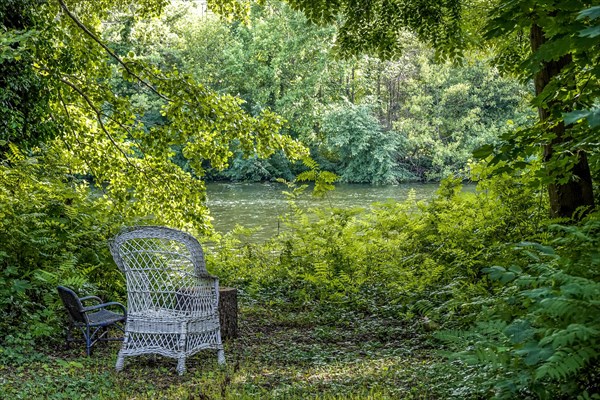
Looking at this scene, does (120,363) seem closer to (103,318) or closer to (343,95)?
(103,318)

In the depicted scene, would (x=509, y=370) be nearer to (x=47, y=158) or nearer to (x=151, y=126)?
(x=151, y=126)

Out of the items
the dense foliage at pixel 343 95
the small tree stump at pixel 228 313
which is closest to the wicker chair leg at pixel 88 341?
the small tree stump at pixel 228 313

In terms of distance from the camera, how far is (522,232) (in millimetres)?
8359

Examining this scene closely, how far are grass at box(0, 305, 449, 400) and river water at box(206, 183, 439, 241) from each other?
32.4 feet

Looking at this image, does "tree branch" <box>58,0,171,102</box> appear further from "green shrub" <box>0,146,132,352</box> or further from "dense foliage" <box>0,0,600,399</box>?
"green shrub" <box>0,146,132,352</box>

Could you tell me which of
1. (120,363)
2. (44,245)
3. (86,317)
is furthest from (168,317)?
(44,245)

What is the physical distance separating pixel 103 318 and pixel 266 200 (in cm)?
2094

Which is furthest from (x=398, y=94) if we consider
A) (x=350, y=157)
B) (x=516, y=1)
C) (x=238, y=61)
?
(x=516, y=1)

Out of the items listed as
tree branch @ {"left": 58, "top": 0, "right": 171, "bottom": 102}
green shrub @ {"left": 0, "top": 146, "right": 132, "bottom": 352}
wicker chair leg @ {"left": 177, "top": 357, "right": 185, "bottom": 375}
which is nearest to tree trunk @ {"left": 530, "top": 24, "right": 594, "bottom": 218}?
wicker chair leg @ {"left": 177, "top": 357, "right": 185, "bottom": 375}

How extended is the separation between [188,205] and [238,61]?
2790 cm

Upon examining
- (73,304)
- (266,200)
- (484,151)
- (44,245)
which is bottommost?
(266,200)

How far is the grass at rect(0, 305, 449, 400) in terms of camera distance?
5.32 metres

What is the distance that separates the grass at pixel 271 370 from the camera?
17.4 feet

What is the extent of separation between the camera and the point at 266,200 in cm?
2808
